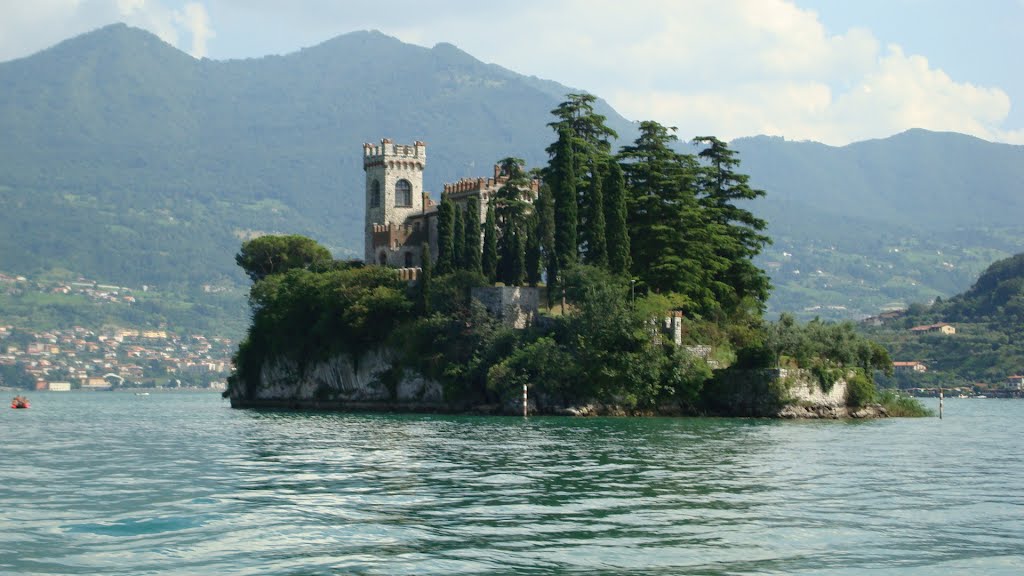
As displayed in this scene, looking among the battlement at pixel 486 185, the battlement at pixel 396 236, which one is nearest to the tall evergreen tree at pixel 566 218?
the battlement at pixel 486 185

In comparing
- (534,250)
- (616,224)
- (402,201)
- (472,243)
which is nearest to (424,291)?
(472,243)

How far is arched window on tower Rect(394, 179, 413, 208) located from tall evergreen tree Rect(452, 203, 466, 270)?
1593cm

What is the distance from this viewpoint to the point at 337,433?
153ft

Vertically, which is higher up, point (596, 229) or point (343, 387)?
point (596, 229)

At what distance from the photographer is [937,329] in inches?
6580

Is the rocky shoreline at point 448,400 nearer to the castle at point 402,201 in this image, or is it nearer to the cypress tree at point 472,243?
the cypress tree at point 472,243

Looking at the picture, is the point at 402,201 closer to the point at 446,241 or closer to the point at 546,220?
the point at 446,241

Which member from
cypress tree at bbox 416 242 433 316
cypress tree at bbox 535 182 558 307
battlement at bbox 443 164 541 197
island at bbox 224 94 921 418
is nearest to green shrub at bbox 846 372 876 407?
island at bbox 224 94 921 418

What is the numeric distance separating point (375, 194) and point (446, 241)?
59.8 feet

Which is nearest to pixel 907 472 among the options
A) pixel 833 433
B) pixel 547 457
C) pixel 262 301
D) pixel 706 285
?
pixel 547 457

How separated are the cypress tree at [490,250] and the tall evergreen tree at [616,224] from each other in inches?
285

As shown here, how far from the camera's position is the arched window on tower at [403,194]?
8825 cm

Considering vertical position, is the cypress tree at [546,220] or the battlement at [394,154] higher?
the battlement at [394,154]

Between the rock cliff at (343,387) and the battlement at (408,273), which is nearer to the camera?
the rock cliff at (343,387)
